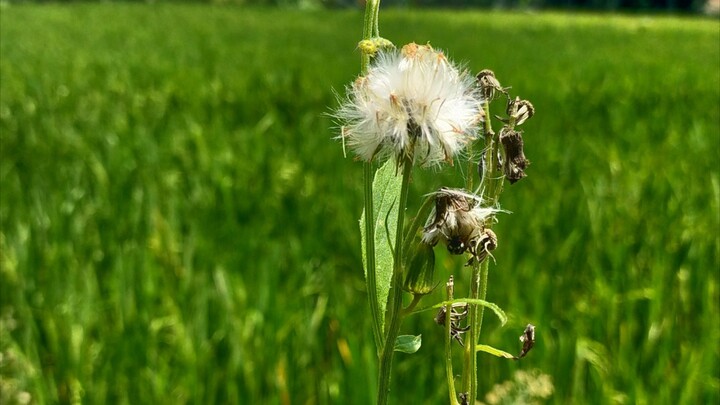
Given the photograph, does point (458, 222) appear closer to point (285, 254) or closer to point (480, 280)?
point (480, 280)

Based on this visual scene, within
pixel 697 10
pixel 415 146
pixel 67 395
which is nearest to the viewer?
pixel 415 146

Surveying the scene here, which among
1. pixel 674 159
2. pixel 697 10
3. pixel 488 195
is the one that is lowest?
pixel 697 10

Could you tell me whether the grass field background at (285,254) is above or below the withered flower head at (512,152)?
below

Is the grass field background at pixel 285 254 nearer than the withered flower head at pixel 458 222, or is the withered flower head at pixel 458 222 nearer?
the withered flower head at pixel 458 222

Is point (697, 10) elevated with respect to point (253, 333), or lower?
lower

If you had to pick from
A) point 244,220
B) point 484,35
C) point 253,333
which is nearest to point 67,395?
point 253,333

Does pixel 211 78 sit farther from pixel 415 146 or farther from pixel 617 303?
pixel 415 146
